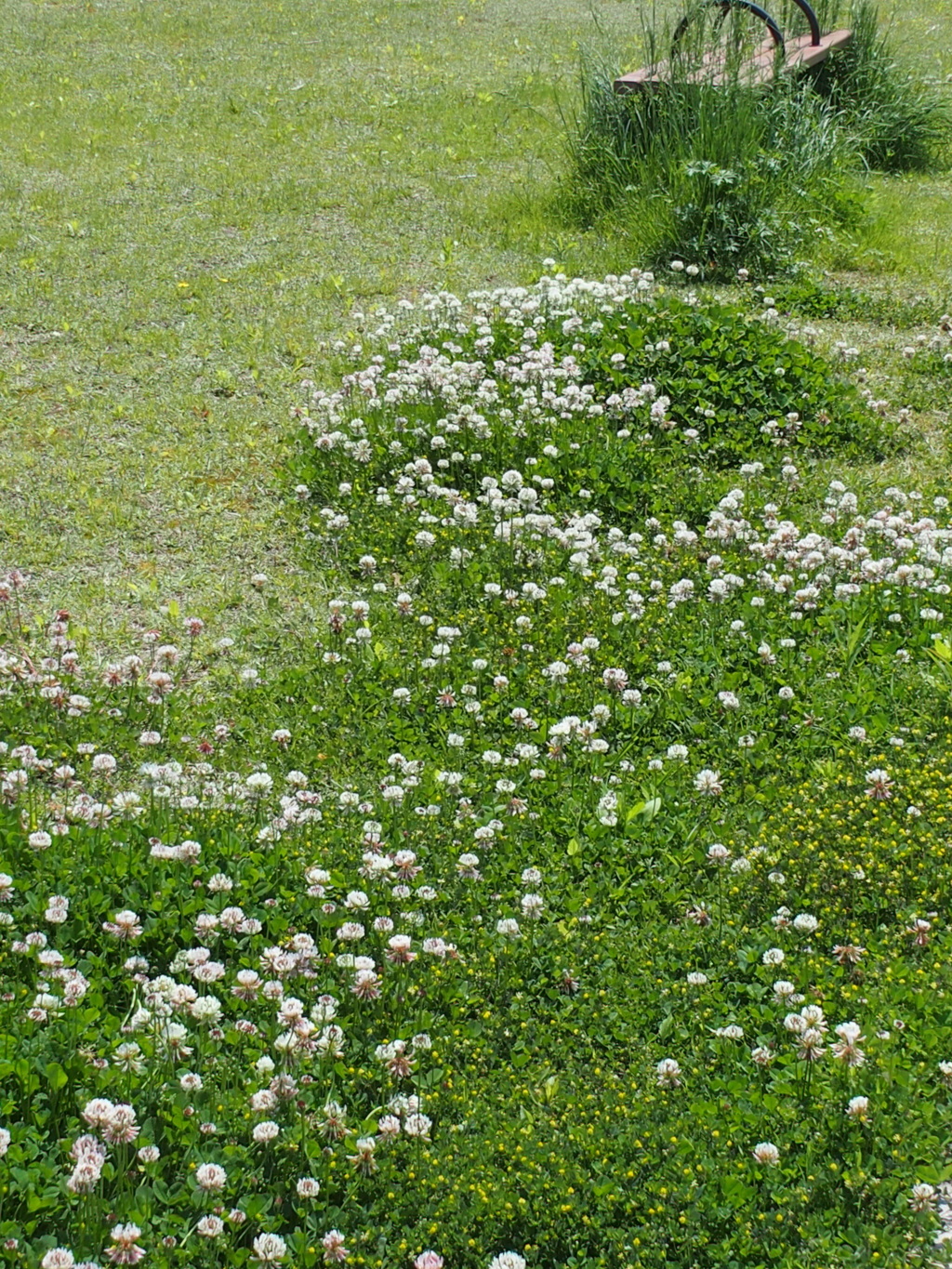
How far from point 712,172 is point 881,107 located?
4129mm

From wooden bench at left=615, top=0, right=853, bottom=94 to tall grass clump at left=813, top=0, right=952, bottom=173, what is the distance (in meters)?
0.20

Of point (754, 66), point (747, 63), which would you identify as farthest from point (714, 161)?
point (747, 63)

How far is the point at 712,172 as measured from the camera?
9508 millimetres

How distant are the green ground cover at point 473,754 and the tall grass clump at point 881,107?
2.22 metres

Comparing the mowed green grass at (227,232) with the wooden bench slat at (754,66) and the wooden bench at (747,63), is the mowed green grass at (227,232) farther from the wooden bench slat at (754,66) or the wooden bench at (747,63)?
the wooden bench at (747,63)

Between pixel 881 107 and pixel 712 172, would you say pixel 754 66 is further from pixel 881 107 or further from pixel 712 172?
pixel 881 107

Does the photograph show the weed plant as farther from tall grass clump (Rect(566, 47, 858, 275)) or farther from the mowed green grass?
the mowed green grass

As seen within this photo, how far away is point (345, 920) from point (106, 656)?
230cm

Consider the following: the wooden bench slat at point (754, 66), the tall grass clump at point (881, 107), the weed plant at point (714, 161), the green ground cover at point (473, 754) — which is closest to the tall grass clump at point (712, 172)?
the weed plant at point (714, 161)

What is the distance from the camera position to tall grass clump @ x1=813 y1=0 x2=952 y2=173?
12445mm

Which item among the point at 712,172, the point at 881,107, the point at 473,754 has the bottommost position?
the point at 473,754

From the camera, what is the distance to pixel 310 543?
6.69 m

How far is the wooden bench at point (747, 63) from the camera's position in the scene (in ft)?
33.4

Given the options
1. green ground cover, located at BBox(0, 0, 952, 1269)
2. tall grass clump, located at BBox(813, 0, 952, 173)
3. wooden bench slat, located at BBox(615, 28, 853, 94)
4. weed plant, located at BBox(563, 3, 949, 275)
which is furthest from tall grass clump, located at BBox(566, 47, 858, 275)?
tall grass clump, located at BBox(813, 0, 952, 173)
